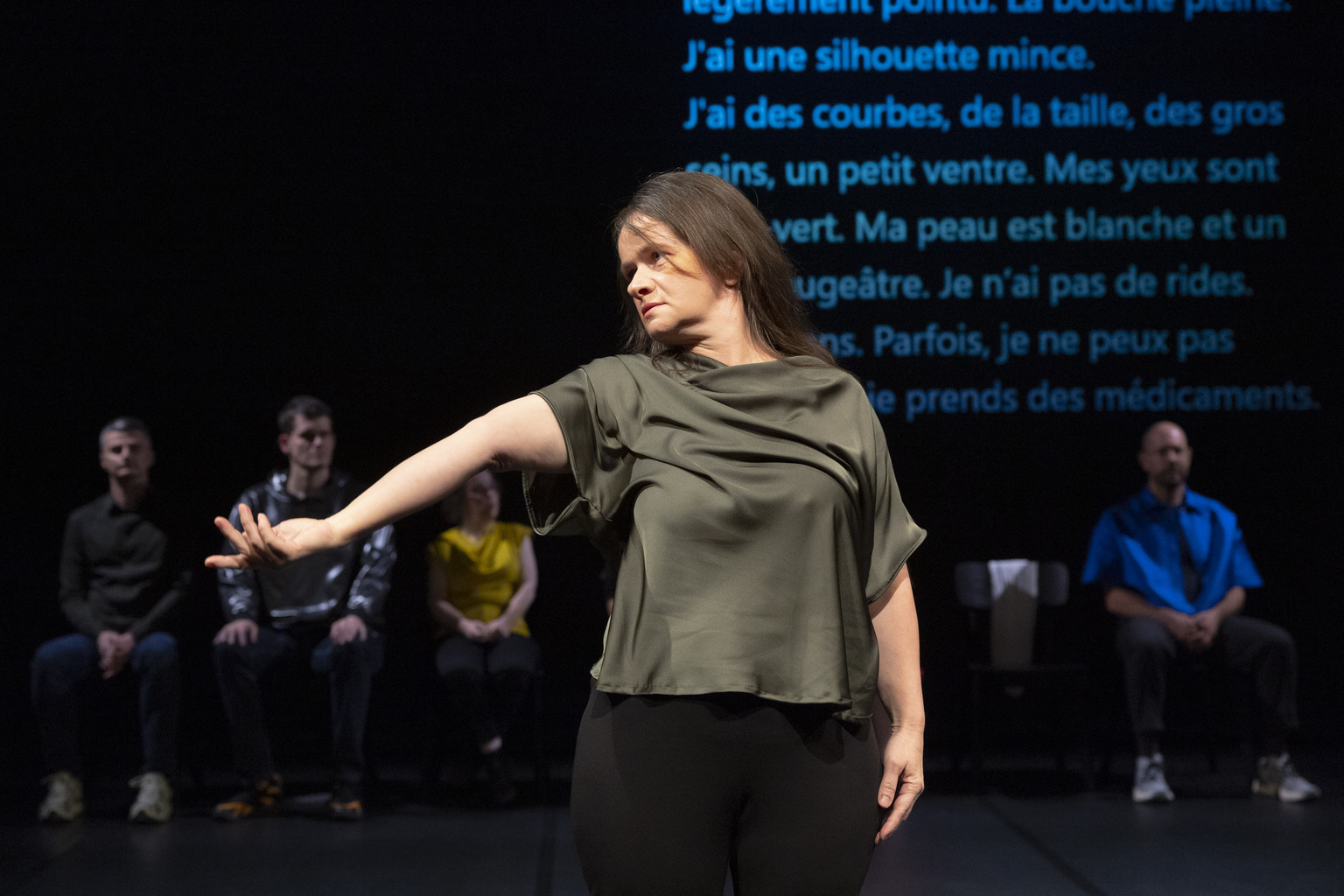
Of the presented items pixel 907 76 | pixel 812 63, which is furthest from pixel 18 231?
pixel 907 76

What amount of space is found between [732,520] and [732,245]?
0.90 feet

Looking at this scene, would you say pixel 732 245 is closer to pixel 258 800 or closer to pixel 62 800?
pixel 258 800

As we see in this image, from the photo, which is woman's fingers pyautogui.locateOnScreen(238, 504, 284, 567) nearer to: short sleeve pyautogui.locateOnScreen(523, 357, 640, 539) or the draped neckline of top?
short sleeve pyautogui.locateOnScreen(523, 357, 640, 539)

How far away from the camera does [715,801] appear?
1001 mm

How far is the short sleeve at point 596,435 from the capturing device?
42.0 inches

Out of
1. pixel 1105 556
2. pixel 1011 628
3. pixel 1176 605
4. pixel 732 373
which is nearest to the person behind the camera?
pixel 732 373

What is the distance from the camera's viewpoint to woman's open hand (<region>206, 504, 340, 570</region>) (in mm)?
1021

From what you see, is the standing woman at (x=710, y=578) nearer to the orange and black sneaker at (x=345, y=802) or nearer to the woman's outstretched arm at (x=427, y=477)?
the woman's outstretched arm at (x=427, y=477)

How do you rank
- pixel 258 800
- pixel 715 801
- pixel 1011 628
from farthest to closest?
1. pixel 1011 628
2. pixel 258 800
3. pixel 715 801

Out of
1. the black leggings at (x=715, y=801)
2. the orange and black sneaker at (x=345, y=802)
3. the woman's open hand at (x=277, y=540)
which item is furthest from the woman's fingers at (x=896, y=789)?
the orange and black sneaker at (x=345, y=802)

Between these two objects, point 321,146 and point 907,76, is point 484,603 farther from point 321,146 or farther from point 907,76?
point 907,76

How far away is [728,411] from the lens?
3.50 ft

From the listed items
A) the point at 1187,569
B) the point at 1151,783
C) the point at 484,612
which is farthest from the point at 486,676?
the point at 1187,569

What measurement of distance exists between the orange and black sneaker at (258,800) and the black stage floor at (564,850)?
88 mm
